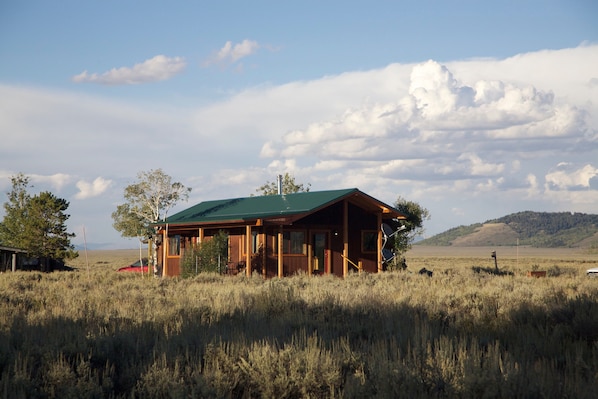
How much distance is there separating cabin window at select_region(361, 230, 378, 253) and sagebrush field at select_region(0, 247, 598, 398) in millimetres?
15619

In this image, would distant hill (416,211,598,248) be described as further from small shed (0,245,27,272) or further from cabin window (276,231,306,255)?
cabin window (276,231,306,255)

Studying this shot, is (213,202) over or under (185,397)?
over

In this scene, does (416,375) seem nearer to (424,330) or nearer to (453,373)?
(453,373)

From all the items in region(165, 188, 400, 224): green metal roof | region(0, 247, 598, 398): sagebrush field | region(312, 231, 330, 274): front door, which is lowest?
region(0, 247, 598, 398): sagebrush field

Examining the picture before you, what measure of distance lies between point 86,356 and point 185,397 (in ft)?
7.84

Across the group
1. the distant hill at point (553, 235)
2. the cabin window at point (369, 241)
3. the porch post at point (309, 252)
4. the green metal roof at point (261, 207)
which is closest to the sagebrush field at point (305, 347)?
the green metal roof at point (261, 207)

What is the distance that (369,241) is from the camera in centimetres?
3397

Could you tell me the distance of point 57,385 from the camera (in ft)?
28.5

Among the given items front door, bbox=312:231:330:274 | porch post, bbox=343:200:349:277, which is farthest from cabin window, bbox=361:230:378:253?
front door, bbox=312:231:330:274

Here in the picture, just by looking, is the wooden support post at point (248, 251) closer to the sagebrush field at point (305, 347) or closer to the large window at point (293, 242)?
the large window at point (293, 242)

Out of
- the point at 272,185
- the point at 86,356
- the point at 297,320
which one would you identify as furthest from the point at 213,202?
the point at 86,356

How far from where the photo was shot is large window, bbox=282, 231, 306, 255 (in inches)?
1224

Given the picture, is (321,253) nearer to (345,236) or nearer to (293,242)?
(345,236)

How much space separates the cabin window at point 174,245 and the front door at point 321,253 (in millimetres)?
7491
